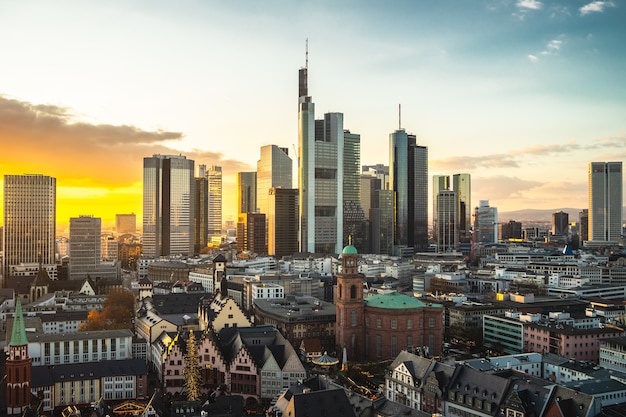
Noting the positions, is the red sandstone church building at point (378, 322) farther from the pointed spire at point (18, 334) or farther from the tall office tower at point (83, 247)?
the tall office tower at point (83, 247)

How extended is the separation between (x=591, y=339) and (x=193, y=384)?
51.9 meters

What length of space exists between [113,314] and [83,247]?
247 feet

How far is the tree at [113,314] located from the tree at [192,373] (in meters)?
36.2

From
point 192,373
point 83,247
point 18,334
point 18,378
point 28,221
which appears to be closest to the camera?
point 18,378

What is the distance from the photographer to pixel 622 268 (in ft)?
562

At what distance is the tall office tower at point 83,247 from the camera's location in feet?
592

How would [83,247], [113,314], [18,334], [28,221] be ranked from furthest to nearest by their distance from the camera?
[28,221]
[83,247]
[113,314]
[18,334]

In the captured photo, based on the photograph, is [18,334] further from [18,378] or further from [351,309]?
[351,309]

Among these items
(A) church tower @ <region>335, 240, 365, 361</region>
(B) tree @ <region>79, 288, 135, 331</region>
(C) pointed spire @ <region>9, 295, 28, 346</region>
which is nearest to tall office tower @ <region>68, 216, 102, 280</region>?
(B) tree @ <region>79, 288, 135, 331</region>

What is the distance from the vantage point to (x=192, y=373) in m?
68.1

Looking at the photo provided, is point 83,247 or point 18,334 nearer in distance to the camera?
point 18,334

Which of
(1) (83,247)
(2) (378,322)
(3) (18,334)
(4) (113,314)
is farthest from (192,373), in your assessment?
(1) (83,247)

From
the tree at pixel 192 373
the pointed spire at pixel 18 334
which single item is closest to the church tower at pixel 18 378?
the pointed spire at pixel 18 334

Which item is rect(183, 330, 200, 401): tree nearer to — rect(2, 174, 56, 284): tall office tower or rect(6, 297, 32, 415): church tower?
Result: rect(6, 297, 32, 415): church tower
